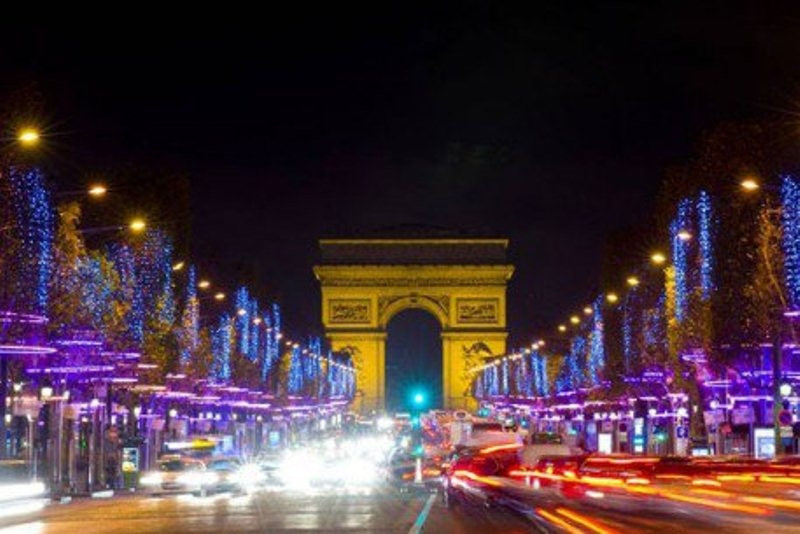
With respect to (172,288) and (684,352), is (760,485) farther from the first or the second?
(172,288)

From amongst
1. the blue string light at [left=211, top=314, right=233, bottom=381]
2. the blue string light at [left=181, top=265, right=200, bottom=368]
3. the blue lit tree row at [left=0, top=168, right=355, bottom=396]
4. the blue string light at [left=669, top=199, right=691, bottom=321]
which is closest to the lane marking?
the blue lit tree row at [left=0, top=168, right=355, bottom=396]

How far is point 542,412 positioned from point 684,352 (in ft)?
262

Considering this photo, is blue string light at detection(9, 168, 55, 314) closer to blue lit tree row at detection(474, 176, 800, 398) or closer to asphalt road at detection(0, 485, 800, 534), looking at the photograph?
asphalt road at detection(0, 485, 800, 534)

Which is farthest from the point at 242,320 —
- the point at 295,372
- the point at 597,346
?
the point at 295,372

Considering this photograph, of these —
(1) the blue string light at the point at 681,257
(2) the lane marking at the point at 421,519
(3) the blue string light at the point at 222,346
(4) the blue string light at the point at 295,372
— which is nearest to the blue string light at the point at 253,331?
(3) the blue string light at the point at 222,346

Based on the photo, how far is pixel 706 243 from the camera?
206 feet

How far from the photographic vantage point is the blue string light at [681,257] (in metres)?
69.1

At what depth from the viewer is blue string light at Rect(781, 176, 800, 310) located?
52.9 meters

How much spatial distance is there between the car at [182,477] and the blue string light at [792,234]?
2042cm

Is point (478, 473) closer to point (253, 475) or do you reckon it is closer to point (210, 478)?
point (210, 478)

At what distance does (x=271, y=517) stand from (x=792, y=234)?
20.6 meters

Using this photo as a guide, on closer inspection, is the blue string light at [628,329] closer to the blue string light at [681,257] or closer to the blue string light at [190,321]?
the blue string light at [681,257]

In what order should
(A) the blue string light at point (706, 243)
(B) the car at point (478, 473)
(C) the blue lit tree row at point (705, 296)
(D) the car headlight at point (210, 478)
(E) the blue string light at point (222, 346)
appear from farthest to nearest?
(E) the blue string light at point (222, 346) → (A) the blue string light at point (706, 243) → (D) the car headlight at point (210, 478) → (C) the blue lit tree row at point (705, 296) → (B) the car at point (478, 473)

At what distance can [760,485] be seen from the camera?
37.0 meters
